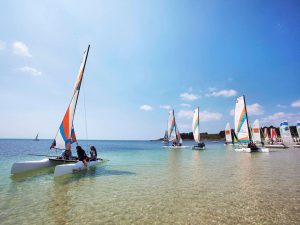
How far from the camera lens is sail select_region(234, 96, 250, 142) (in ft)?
126

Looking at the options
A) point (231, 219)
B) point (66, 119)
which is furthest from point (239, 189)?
point (66, 119)

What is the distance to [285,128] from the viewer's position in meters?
60.6

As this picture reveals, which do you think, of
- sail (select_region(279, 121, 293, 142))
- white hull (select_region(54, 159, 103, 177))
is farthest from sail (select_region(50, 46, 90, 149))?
sail (select_region(279, 121, 293, 142))

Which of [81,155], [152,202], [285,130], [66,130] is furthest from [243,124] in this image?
[152,202]

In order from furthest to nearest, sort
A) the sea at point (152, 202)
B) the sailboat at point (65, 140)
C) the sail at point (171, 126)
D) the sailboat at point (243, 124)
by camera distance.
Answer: the sail at point (171, 126) < the sailboat at point (243, 124) < the sailboat at point (65, 140) < the sea at point (152, 202)

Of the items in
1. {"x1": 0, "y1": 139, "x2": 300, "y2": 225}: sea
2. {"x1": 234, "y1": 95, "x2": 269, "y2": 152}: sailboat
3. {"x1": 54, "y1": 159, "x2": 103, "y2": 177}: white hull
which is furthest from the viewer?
{"x1": 234, "y1": 95, "x2": 269, "y2": 152}: sailboat

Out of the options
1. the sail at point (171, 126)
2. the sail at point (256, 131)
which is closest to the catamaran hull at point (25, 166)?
the sail at point (171, 126)

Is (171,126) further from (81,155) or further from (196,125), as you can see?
(81,155)

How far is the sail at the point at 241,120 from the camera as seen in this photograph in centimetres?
3847

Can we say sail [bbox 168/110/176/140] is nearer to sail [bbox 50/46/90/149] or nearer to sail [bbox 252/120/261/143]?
sail [bbox 252/120/261/143]

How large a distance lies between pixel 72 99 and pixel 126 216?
1425 centimetres

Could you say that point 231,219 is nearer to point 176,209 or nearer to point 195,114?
point 176,209

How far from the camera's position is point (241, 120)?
39500 mm

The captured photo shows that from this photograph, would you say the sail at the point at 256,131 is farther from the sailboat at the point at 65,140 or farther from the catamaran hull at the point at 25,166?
the catamaran hull at the point at 25,166
